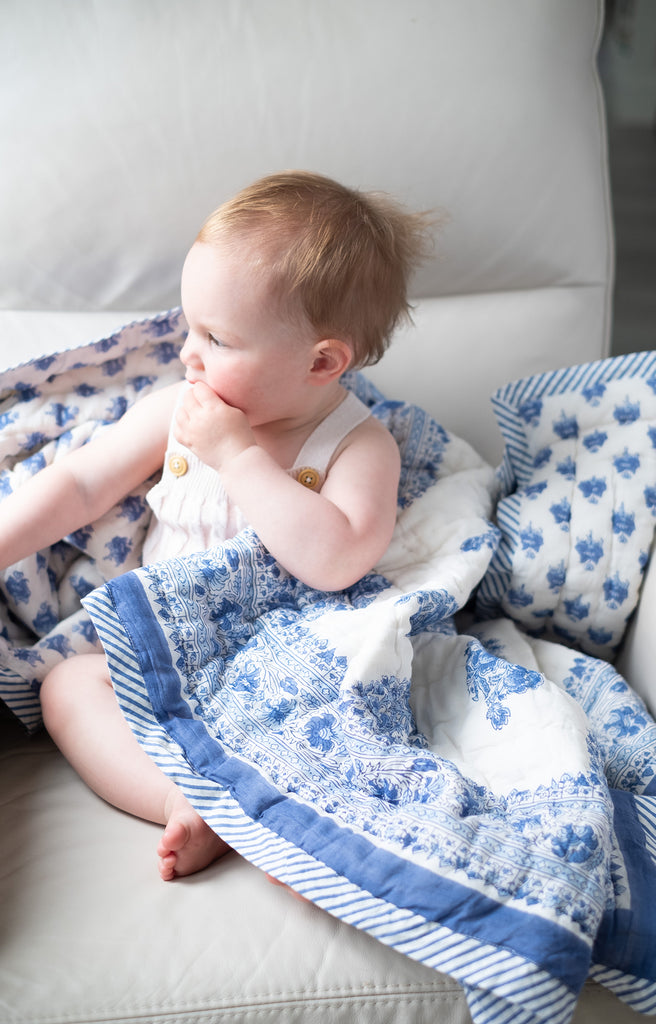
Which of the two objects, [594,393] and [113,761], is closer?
[113,761]

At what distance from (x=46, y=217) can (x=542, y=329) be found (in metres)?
0.68

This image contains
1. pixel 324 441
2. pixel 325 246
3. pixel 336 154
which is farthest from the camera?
pixel 336 154

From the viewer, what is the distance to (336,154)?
1.09 meters

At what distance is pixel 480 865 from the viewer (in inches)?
26.2

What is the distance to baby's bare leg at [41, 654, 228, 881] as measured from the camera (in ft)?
2.47

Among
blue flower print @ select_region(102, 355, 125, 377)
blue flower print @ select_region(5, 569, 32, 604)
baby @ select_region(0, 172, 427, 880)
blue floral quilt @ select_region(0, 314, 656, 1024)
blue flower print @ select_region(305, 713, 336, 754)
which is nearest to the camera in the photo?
blue floral quilt @ select_region(0, 314, 656, 1024)

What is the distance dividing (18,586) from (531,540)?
0.61 m

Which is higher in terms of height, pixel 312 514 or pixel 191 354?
pixel 191 354

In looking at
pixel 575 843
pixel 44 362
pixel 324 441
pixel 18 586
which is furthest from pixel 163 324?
pixel 575 843

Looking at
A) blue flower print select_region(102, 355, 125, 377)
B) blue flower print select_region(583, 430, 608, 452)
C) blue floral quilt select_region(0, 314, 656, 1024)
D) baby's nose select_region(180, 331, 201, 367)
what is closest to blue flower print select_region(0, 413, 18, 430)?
blue floral quilt select_region(0, 314, 656, 1024)

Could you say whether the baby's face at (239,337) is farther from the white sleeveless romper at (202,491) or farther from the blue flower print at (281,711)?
the blue flower print at (281,711)

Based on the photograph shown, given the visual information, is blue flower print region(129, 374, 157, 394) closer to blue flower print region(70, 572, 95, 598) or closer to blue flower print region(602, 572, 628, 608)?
blue flower print region(70, 572, 95, 598)

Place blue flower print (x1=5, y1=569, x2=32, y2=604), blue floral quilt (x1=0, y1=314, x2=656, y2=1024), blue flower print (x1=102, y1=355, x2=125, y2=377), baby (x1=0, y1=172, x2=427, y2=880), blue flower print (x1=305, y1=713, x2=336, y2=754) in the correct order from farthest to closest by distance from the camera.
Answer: blue flower print (x1=102, y1=355, x2=125, y2=377)
blue flower print (x1=5, y1=569, x2=32, y2=604)
baby (x1=0, y1=172, x2=427, y2=880)
blue flower print (x1=305, y1=713, x2=336, y2=754)
blue floral quilt (x1=0, y1=314, x2=656, y2=1024)

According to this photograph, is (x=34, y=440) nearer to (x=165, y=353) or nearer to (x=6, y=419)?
(x=6, y=419)
